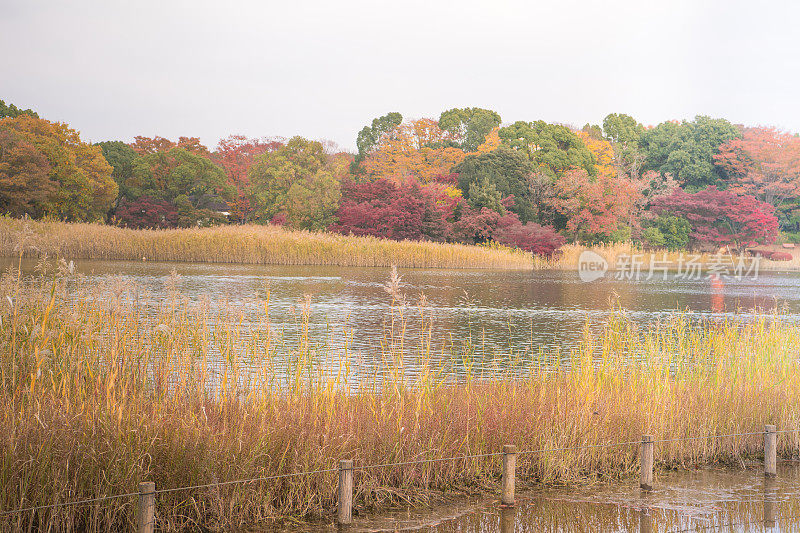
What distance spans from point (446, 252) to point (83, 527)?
29.6m

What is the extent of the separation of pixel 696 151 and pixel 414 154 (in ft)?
59.5

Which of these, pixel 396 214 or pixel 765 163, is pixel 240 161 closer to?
pixel 396 214

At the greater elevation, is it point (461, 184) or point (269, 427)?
point (461, 184)

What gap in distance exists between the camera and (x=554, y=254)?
37312mm

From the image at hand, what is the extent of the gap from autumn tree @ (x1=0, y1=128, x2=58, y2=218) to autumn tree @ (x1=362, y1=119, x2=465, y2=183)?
19.3 m

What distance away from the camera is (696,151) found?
46.4 metres

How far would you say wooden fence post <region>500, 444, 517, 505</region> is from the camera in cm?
514

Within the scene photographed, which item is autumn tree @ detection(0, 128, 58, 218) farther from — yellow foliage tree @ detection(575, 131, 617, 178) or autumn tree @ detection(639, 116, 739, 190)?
autumn tree @ detection(639, 116, 739, 190)

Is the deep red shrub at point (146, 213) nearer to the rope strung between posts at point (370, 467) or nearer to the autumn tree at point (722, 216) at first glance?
the autumn tree at point (722, 216)

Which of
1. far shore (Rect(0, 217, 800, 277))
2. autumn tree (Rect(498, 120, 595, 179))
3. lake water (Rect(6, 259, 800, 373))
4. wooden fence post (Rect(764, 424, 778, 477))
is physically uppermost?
autumn tree (Rect(498, 120, 595, 179))

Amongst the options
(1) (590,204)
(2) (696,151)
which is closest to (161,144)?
(1) (590,204)

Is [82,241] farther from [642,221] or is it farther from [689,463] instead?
[642,221]

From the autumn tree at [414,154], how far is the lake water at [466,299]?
15411 millimetres

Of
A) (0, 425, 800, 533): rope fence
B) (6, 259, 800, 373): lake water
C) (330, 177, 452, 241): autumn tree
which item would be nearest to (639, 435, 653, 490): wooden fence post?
(0, 425, 800, 533): rope fence
